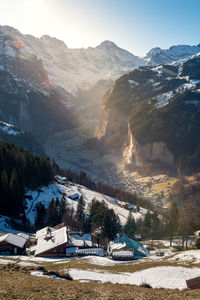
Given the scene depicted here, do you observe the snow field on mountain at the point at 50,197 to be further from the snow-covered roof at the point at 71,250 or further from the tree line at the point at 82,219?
the snow-covered roof at the point at 71,250

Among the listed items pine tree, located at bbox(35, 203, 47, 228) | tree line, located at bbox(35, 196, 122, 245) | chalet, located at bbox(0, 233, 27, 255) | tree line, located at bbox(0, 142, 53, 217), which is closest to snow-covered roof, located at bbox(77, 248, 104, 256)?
chalet, located at bbox(0, 233, 27, 255)

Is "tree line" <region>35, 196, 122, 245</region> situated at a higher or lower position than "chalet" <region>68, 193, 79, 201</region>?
lower

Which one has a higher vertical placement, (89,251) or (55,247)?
(55,247)

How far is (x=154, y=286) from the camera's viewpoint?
1148 inches

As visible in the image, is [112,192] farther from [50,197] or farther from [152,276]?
[152,276]

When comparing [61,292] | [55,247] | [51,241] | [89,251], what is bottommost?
[89,251]

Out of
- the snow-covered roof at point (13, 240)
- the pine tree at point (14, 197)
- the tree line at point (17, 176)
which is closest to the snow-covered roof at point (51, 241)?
the snow-covered roof at point (13, 240)

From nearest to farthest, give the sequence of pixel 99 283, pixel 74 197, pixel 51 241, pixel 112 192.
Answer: pixel 99 283 → pixel 51 241 → pixel 74 197 → pixel 112 192

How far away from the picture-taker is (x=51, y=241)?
58031 millimetres

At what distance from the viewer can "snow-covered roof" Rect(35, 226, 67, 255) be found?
179ft

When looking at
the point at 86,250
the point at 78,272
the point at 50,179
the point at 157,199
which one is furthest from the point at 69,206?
the point at 157,199

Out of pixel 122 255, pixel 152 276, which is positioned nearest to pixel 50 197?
pixel 122 255

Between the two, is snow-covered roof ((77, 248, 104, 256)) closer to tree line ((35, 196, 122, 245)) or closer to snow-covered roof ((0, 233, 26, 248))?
snow-covered roof ((0, 233, 26, 248))

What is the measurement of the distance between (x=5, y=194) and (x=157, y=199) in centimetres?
12317
